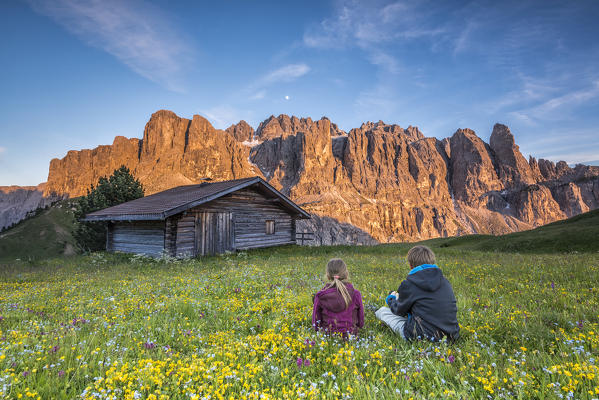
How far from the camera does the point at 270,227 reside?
2256cm

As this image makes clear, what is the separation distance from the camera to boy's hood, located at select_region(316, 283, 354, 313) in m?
4.30

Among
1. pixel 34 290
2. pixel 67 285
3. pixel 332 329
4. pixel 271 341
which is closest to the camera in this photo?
pixel 271 341

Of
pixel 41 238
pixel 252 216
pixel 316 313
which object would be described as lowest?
pixel 41 238

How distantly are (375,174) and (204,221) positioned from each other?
553 feet

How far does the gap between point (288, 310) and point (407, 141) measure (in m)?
208

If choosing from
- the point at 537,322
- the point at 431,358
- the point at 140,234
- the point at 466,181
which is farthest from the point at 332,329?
the point at 466,181

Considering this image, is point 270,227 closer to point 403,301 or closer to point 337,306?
point 337,306

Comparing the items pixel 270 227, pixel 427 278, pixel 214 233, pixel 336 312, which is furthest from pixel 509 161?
pixel 336 312

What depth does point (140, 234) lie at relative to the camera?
18.5 meters

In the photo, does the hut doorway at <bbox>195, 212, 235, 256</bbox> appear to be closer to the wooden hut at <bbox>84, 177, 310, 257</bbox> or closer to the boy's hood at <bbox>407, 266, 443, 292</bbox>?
the wooden hut at <bbox>84, 177, 310, 257</bbox>

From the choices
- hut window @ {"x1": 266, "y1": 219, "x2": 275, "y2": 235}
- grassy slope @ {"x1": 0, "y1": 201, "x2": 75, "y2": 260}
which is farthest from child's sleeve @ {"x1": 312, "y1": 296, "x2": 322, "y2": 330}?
grassy slope @ {"x1": 0, "y1": 201, "x2": 75, "y2": 260}

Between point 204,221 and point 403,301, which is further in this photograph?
point 204,221

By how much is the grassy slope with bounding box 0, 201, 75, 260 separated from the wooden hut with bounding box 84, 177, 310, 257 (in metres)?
47.0

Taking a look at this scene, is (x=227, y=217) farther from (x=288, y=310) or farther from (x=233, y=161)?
(x=233, y=161)
